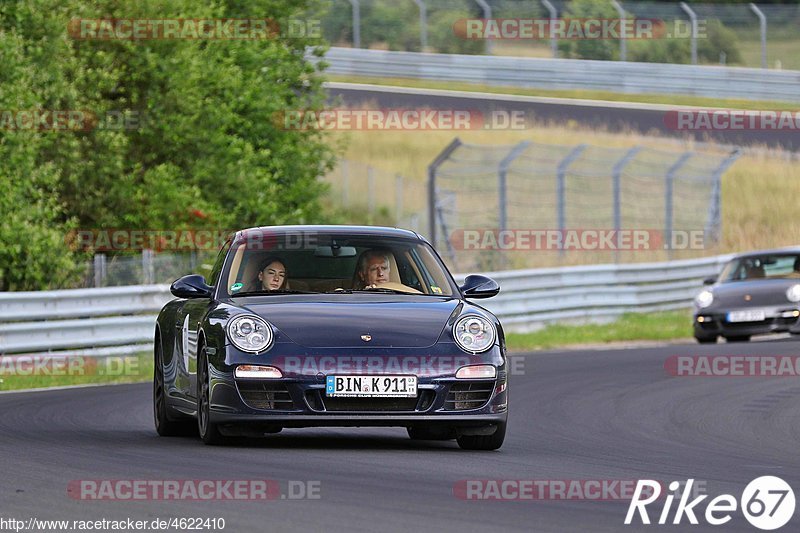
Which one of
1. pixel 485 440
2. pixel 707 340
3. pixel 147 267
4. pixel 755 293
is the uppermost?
pixel 485 440

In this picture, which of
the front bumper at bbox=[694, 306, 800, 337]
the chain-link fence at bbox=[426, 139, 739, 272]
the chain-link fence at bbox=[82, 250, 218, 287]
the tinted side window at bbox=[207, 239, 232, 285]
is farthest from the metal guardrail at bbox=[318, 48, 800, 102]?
the tinted side window at bbox=[207, 239, 232, 285]

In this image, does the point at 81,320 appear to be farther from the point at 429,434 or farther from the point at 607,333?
the point at 607,333

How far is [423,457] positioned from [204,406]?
1.37 metres

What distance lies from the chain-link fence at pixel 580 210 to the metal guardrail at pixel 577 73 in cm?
224

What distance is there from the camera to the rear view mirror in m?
11.1

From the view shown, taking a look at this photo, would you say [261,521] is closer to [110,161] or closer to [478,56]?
[110,161]

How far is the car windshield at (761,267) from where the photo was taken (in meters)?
24.3

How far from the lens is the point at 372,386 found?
10.0m

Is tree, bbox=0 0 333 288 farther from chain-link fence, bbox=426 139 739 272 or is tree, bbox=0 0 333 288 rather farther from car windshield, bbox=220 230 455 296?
car windshield, bbox=220 230 455 296

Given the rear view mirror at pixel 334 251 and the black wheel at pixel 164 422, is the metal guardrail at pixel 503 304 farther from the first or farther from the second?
the rear view mirror at pixel 334 251

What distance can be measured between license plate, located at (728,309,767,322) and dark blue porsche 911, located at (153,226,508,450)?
12.8m

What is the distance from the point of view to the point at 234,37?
30391mm

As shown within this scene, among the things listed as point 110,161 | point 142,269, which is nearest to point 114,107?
point 110,161

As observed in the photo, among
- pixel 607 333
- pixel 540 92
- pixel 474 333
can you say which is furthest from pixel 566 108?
pixel 474 333
